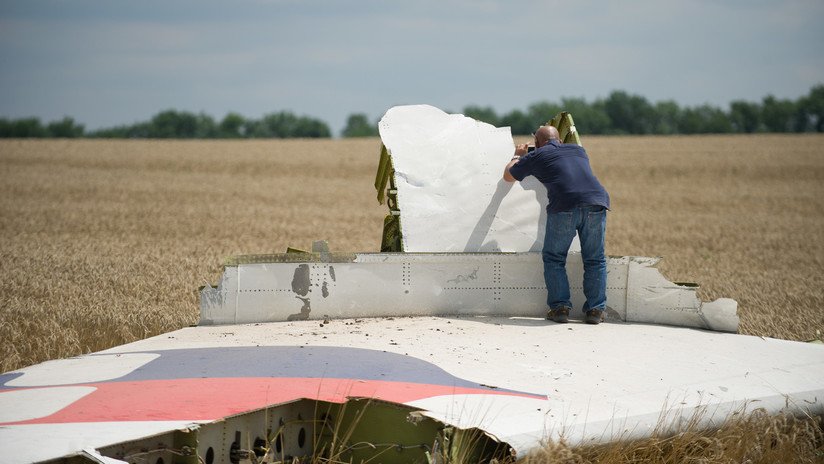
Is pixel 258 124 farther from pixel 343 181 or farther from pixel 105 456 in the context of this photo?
pixel 105 456

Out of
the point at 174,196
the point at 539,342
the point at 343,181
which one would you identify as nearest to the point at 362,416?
the point at 539,342

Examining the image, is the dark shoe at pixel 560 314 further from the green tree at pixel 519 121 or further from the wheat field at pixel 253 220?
the green tree at pixel 519 121

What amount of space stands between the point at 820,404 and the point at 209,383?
3.93m

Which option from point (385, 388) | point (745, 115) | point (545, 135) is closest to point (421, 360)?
point (385, 388)

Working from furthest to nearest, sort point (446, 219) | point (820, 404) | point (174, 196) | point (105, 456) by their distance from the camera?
point (174, 196)
point (446, 219)
point (820, 404)
point (105, 456)

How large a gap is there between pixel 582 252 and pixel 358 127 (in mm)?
75230

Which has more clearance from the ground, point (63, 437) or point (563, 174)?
point (563, 174)

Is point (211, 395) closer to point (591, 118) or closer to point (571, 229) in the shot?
point (571, 229)

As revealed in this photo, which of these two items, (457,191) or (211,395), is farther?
(457,191)

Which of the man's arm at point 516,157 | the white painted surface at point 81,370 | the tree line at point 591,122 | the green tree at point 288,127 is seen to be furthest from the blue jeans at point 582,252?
the green tree at point 288,127

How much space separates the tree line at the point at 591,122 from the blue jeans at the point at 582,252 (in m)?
53.0

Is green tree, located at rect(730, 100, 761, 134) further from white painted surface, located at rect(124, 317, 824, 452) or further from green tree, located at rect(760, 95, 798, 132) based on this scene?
white painted surface, located at rect(124, 317, 824, 452)

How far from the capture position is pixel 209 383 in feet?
17.9

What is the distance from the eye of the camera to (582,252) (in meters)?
8.30
